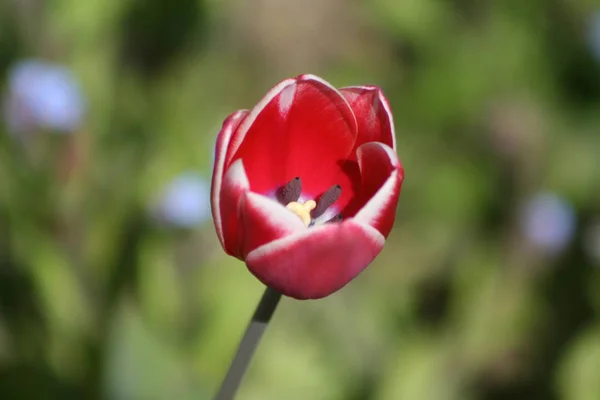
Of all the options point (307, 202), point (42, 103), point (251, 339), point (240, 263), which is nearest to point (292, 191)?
point (307, 202)

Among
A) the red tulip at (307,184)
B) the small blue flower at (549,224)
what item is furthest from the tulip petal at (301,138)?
the small blue flower at (549,224)

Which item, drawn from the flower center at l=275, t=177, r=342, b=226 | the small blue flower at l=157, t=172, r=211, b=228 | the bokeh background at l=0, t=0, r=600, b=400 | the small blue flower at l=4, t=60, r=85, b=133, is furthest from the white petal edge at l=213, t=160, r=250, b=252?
the small blue flower at l=4, t=60, r=85, b=133

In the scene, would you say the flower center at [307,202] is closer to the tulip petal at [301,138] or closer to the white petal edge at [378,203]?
the tulip petal at [301,138]

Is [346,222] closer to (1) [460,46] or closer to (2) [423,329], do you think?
(2) [423,329]

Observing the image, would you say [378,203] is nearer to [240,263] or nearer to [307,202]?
[307,202]

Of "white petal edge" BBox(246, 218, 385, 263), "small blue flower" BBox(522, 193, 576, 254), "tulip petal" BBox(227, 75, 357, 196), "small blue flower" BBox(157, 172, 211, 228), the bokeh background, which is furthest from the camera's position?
"small blue flower" BBox(522, 193, 576, 254)

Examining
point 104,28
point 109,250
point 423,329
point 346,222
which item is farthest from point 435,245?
point 346,222

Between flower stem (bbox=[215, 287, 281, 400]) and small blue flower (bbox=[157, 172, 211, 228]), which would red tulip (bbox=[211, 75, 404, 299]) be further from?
small blue flower (bbox=[157, 172, 211, 228])
